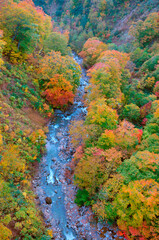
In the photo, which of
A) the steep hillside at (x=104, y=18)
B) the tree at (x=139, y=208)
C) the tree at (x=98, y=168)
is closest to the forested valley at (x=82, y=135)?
the tree at (x=139, y=208)

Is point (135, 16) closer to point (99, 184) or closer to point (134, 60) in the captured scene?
point (134, 60)

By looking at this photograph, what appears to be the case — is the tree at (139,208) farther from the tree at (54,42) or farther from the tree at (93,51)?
the tree at (93,51)

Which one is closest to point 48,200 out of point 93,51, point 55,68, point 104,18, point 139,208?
point 139,208

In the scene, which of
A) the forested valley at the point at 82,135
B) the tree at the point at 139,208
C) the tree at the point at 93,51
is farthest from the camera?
the tree at the point at 93,51

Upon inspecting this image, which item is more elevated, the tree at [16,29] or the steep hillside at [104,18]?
the steep hillside at [104,18]

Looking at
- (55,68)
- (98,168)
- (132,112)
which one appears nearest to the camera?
(98,168)

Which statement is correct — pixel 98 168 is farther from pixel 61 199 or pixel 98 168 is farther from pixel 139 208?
pixel 61 199
